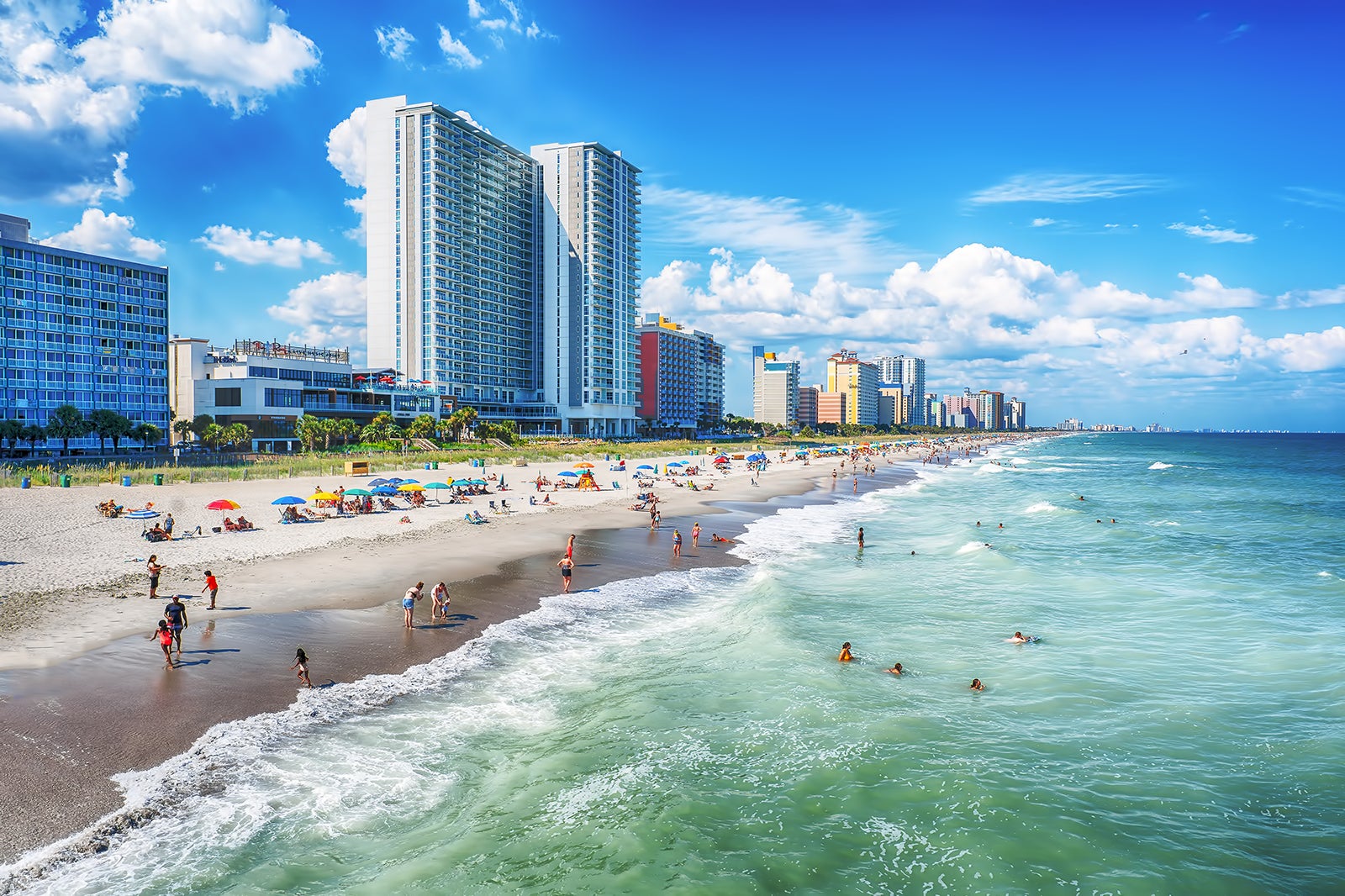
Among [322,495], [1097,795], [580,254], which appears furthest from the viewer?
[580,254]

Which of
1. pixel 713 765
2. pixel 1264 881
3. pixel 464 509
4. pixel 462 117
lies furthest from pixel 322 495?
pixel 462 117

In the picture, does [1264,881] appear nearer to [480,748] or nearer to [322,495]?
[480,748]

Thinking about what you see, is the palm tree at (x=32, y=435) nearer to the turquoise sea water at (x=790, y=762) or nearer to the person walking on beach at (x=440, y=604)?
the person walking on beach at (x=440, y=604)

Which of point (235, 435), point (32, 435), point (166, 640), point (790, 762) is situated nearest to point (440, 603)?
point (166, 640)

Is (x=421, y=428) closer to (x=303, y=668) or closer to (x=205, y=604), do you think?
(x=205, y=604)

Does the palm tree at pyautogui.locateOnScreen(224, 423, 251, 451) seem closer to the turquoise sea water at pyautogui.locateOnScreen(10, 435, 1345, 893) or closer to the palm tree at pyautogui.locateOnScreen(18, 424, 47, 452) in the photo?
the palm tree at pyautogui.locateOnScreen(18, 424, 47, 452)

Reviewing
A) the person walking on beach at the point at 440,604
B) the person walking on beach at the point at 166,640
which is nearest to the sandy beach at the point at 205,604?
the person walking on beach at the point at 166,640
